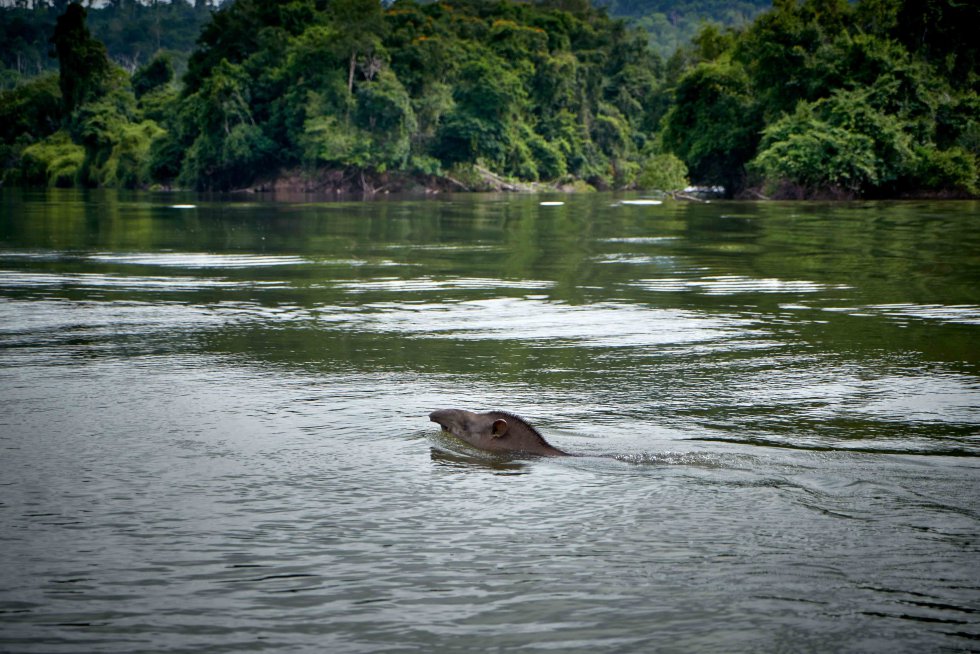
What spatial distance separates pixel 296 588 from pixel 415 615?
0.61 meters

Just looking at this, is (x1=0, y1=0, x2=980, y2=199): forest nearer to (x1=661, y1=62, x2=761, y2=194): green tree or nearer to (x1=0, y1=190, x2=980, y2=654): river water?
(x1=661, y1=62, x2=761, y2=194): green tree

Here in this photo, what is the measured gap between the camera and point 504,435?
7250 millimetres

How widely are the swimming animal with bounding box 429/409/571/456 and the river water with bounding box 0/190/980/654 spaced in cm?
13

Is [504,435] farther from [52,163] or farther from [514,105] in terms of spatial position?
[52,163]

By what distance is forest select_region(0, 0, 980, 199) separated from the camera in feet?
170

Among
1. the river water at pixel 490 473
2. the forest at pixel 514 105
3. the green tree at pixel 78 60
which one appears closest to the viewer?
the river water at pixel 490 473

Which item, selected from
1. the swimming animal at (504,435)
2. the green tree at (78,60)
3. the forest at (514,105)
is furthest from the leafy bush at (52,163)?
the swimming animal at (504,435)

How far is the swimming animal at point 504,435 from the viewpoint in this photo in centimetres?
722

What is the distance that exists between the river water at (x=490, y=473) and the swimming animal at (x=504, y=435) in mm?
127

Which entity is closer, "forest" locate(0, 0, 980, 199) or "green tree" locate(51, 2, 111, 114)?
"forest" locate(0, 0, 980, 199)

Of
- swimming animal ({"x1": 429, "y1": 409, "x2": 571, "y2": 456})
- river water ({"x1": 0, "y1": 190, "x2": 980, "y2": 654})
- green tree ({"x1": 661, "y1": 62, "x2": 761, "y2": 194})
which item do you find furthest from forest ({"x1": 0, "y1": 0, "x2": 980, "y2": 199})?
swimming animal ({"x1": 429, "y1": 409, "x2": 571, "y2": 456})

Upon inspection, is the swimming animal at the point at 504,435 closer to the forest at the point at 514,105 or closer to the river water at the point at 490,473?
the river water at the point at 490,473

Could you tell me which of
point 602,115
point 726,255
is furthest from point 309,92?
point 726,255

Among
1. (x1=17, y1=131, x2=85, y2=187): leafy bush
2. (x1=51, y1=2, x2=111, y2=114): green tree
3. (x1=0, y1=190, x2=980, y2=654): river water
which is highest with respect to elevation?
(x1=51, y1=2, x2=111, y2=114): green tree
